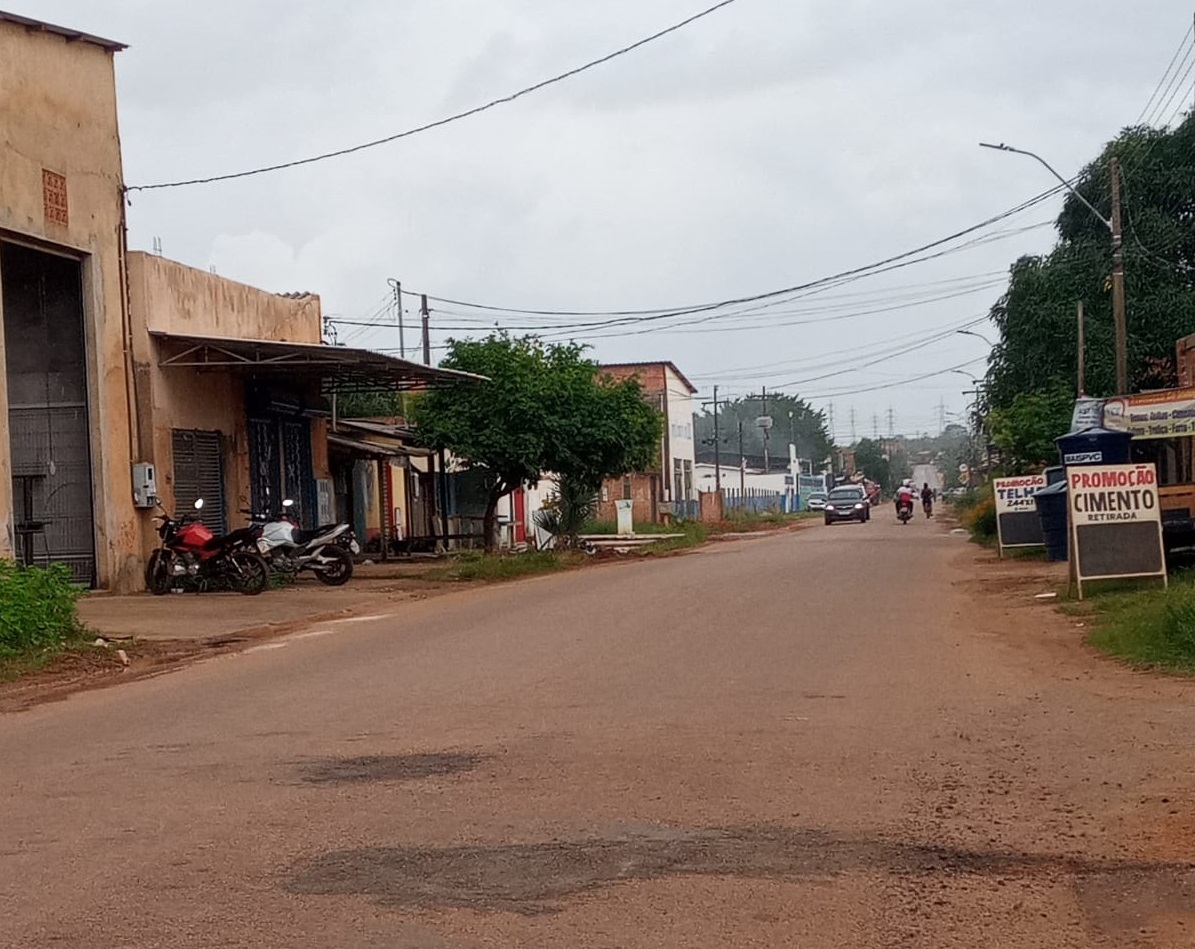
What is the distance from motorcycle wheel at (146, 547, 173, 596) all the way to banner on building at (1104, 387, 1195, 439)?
14070mm

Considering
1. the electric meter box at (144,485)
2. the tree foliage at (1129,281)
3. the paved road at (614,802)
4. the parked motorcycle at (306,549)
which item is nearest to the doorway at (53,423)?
the electric meter box at (144,485)

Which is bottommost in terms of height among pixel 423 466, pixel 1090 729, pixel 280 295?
pixel 1090 729

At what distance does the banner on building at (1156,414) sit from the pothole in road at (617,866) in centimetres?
1557

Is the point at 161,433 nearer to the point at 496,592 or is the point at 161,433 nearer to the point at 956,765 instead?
the point at 496,592

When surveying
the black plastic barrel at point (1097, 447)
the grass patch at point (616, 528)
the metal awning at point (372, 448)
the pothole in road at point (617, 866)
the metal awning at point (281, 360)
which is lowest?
the pothole in road at point (617, 866)

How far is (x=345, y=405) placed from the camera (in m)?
50.8

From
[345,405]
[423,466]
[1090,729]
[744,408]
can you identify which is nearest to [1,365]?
[1090,729]

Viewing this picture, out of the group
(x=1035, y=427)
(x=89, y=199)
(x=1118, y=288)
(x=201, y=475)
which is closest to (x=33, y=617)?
(x=89, y=199)

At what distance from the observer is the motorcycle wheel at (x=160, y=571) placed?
2403 cm

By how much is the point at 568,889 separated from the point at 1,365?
54.4 ft

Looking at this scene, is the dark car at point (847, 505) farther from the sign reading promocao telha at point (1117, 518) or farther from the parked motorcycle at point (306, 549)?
the sign reading promocao telha at point (1117, 518)

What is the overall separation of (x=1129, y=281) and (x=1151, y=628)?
114 feet

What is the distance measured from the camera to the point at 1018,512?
2988cm

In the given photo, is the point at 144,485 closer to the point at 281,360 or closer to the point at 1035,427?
the point at 281,360
